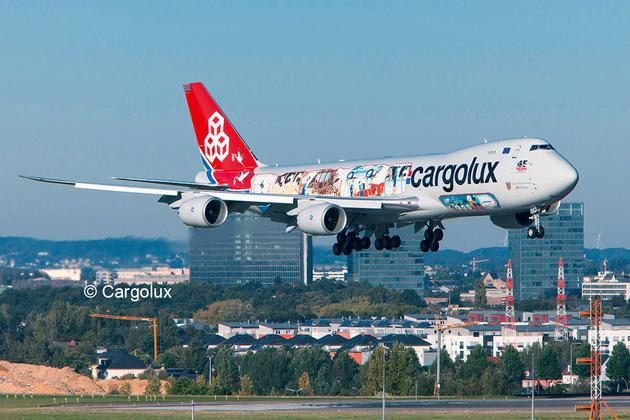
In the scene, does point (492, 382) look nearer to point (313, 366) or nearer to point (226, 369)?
point (313, 366)

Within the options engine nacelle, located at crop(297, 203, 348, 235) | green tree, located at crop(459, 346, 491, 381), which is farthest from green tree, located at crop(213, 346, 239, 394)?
engine nacelle, located at crop(297, 203, 348, 235)

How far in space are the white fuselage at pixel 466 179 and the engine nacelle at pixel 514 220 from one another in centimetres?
371

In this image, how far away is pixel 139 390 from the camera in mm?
152625

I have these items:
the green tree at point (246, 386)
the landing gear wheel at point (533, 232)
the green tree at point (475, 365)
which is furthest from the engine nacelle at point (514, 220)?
the green tree at point (475, 365)

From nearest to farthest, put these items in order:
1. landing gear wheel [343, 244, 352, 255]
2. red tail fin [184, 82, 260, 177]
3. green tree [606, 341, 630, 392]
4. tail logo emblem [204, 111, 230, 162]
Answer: landing gear wheel [343, 244, 352, 255] → red tail fin [184, 82, 260, 177] → tail logo emblem [204, 111, 230, 162] → green tree [606, 341, 630, 392]

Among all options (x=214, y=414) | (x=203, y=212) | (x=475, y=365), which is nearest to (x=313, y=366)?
(x=475, y=365)

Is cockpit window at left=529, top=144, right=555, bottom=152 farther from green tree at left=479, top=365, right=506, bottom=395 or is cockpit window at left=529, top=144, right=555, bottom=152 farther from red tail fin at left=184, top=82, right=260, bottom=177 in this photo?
green tree at left=479, top=365, right=506, bottom=395

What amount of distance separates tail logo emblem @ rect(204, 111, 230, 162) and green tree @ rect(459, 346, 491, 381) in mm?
71241

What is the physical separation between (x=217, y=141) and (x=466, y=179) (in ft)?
90.2

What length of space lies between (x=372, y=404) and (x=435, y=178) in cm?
4042

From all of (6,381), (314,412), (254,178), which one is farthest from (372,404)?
(6,381)

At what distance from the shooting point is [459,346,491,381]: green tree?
167625 millimetres

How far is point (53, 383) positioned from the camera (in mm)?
155625

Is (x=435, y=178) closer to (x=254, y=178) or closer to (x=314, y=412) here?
(x=254, y=178)
